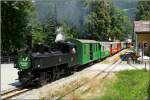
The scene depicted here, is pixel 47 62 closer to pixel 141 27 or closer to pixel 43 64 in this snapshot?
pixel 43 64

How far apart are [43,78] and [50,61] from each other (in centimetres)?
118

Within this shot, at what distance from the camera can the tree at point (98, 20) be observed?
7262cm

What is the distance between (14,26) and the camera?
44.8 metres

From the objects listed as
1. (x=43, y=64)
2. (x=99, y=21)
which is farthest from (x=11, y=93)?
(x=99, y=21)

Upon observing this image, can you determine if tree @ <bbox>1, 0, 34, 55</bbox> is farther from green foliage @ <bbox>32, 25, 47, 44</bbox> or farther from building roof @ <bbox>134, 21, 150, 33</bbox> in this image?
building roof @ <bbox>134, 21, 150, 33</bbox>

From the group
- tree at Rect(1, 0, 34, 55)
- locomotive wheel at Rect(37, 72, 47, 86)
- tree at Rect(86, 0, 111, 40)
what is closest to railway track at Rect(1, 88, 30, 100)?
locomotive wheel at Rect(37, 72, 47, 86)

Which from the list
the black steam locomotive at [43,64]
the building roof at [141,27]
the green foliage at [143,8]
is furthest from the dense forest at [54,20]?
the black steam locomotive at [43,64]

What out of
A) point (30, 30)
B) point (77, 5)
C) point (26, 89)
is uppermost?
point (77, 5)

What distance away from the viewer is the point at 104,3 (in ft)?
253

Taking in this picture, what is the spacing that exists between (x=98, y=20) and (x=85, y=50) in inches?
1735

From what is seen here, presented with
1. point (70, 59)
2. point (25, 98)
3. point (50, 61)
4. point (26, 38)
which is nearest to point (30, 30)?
point (26, 38)

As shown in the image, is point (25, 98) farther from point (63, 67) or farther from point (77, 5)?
point (77, 5)

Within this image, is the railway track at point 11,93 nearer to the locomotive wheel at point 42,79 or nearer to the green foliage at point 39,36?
the locomotive wheel at point 42,79

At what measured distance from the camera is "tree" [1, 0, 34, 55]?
44.4 m
